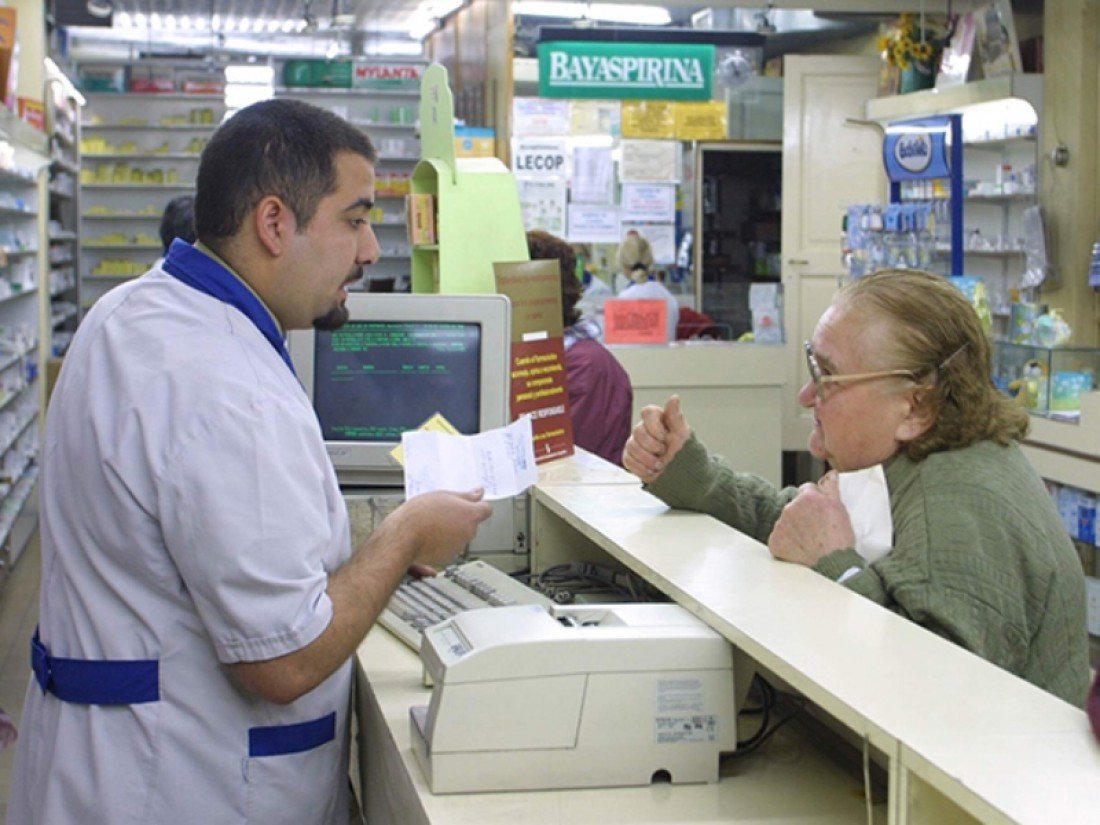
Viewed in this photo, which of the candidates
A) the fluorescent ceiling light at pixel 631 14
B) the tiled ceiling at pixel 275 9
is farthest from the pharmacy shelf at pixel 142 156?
the fluorescent ceiling light at pixel 631 14

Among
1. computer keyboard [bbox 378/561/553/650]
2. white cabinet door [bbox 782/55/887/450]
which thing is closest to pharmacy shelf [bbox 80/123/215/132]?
white cabinet door [bbox 782/55/887/450]

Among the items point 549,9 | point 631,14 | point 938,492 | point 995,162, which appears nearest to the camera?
point 938,492

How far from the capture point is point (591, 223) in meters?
10.2

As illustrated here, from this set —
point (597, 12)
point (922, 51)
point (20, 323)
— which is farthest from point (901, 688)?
point (597, 12)

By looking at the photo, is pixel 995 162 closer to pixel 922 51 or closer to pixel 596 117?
pixel 922 51

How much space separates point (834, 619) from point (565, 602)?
104cm

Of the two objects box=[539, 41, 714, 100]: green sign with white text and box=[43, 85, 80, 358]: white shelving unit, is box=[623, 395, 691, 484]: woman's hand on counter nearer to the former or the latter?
box=[539, 41, 714, 100]: green sign with white text

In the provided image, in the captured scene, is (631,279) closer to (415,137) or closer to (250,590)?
(415,137)

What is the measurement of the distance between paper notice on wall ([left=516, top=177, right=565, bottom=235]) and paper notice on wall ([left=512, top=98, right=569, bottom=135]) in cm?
34

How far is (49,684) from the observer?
75.6 inches

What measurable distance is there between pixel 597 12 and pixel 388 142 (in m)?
3.87

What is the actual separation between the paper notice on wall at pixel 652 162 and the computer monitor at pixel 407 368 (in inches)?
277

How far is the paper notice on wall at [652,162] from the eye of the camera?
33.3 feet

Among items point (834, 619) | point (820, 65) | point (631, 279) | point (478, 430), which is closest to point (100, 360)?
point (834, 619)
